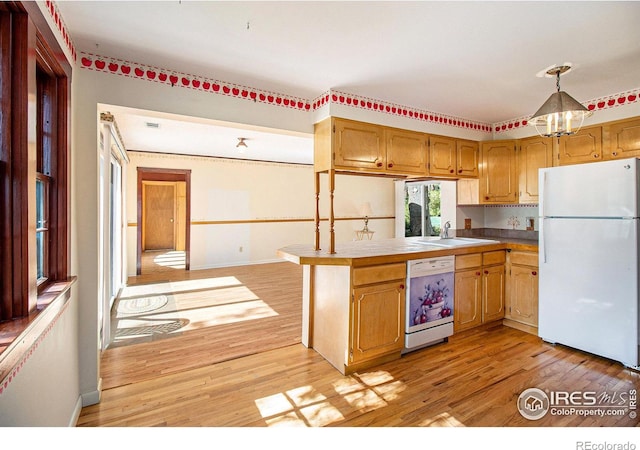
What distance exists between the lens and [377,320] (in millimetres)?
2543

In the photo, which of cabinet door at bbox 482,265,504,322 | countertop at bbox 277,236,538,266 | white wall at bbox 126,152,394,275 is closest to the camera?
countertop at bbox 277,236,538,266

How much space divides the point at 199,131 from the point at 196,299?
2372mm

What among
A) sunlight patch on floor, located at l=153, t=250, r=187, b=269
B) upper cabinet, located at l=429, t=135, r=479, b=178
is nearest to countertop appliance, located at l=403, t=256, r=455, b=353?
upper cabinet, located at l=429, t=135, r=479, b=178

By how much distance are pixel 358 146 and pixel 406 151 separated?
1.98ft

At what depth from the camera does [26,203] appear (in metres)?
1.24

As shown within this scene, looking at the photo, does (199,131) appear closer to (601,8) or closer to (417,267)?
(417,267)

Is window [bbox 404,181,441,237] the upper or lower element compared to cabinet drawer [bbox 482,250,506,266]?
upper

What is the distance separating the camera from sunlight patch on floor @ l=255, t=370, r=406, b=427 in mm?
1914

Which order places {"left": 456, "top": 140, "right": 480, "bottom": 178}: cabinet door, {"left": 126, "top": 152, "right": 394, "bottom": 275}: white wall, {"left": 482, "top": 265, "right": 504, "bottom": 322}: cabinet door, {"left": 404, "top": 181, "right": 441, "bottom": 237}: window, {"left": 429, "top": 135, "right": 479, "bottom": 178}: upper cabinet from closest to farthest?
{"left": 482, "top": 265, "right": 504, "bottom": 322}: cabinet door, {"left": 429, "top": 135, "right": 479, "bottom": 178}: upper cabinet, {"left": 456, "top": 140, "right": 480, "bottom": 178}: cabinet door, {"left": 126, "top": 152, "right": 394, "bottom": 275}: white wall, {"left": 404, "top": 181, "right": 441, "bottom": 237}: window

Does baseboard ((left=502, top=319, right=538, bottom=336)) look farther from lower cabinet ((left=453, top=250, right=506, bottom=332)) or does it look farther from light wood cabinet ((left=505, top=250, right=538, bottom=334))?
lower cabinet ((left=453, top=250, right=506, bottom=332))

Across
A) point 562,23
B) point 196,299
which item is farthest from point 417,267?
point 196,299

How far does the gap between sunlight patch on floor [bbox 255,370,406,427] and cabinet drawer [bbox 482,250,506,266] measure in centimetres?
164

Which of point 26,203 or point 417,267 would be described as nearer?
point 26,203
